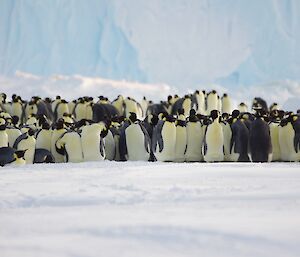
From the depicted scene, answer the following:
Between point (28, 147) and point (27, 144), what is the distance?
0.04 meters

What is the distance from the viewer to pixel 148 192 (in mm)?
3049

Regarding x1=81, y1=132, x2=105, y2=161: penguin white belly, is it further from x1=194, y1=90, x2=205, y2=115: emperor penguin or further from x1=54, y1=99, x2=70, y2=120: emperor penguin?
x1=194, y1=90, x2=205, y2=115: emperor penguin

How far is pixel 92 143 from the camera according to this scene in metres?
6.38

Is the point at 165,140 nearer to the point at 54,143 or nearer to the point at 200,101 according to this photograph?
the point at 54,143

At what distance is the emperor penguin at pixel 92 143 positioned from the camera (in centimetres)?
636

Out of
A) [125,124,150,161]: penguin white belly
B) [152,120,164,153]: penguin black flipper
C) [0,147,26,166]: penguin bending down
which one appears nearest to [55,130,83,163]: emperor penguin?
[125,124,150,161]: penguin white belly

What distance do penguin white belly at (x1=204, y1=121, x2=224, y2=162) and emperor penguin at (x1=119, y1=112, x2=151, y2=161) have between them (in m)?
0.80

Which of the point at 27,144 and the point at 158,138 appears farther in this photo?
the point at 158,138

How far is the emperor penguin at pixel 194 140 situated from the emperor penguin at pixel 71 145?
4.42ft
